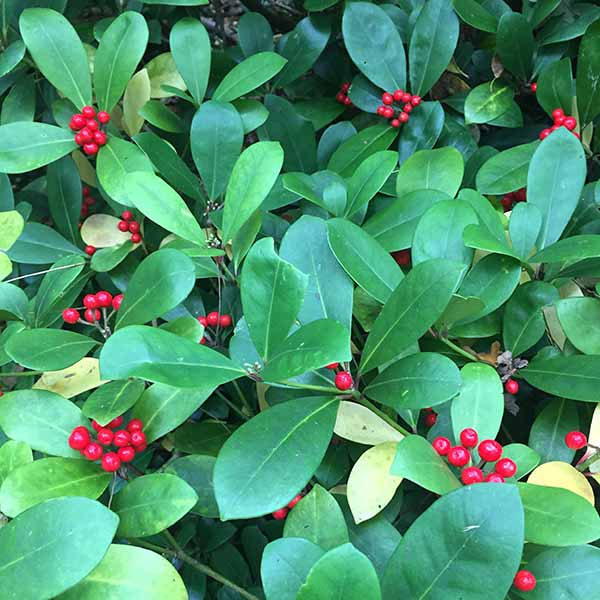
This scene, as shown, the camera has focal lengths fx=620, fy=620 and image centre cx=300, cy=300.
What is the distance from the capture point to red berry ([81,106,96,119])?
1091mm

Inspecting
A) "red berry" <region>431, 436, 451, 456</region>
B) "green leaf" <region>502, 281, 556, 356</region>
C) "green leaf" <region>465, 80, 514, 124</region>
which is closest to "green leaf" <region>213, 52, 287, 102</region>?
"green leaf" <region>465, 80, 514, 124</region>

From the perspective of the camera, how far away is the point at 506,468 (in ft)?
2.29

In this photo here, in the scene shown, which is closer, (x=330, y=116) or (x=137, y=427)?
(x=137, y=427)

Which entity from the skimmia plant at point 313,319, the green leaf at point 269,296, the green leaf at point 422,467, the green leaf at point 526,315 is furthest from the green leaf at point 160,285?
the green leaf at point 526,315

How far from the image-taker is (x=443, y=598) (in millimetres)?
596

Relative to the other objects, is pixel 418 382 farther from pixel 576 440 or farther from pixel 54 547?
pixel 54 547

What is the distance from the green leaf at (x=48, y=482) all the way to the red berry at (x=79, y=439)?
0.8 inches

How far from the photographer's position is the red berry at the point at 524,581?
0.66 meters

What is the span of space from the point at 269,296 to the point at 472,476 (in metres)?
0.30

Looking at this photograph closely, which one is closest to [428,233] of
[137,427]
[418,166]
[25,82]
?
[418,166]

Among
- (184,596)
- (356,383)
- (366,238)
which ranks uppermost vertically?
(366,238)

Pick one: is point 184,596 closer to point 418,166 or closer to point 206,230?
point 206,230

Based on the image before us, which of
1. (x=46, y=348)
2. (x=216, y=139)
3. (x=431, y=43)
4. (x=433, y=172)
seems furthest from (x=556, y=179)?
(x=46, y=348)

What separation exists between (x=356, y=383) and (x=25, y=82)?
947mm
